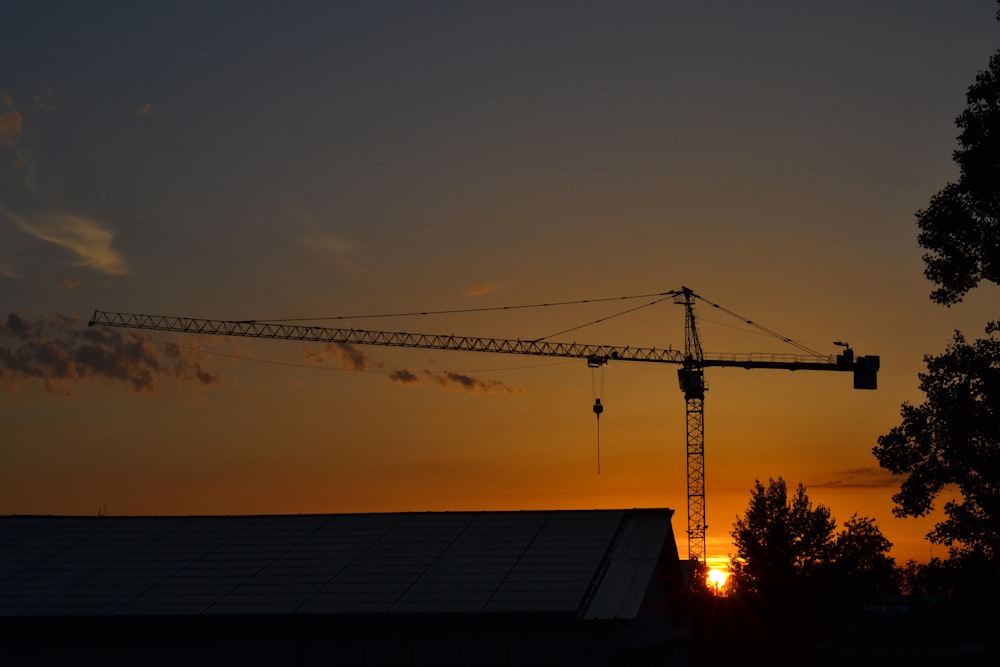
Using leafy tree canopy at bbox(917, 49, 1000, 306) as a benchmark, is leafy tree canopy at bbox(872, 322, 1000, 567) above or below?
below

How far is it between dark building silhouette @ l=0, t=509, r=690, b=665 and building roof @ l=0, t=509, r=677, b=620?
0.25 feet

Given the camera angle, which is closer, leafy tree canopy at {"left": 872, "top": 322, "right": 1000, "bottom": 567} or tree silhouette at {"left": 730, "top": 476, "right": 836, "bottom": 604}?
leafy tree canopy at {"left": 872, "top": 322, "right": 1000, "bottom": 567}

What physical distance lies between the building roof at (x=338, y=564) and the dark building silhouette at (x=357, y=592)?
76 millimetres

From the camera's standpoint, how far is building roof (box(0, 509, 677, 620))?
3362cm

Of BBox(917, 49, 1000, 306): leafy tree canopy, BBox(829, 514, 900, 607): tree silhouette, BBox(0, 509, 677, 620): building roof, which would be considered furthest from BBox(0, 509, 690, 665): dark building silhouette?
BBox(829, 514, 900, 607): tree silhouette

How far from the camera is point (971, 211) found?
1292 inches

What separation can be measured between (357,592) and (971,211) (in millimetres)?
21657

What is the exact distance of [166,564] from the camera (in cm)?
3866

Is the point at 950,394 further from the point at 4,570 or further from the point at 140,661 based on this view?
the point at 4,570

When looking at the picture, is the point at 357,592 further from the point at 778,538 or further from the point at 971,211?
the point at 778,538

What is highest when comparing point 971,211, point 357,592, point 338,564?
point 971,211

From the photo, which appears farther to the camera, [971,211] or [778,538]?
[778,538]

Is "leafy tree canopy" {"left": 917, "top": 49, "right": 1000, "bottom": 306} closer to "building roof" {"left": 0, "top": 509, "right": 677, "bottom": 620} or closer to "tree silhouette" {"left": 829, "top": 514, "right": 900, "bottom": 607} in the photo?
"building roof" {"left": 0, "top": 509, "right": 677, "bottom": 620}

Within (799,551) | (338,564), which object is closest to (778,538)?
(799,551)
